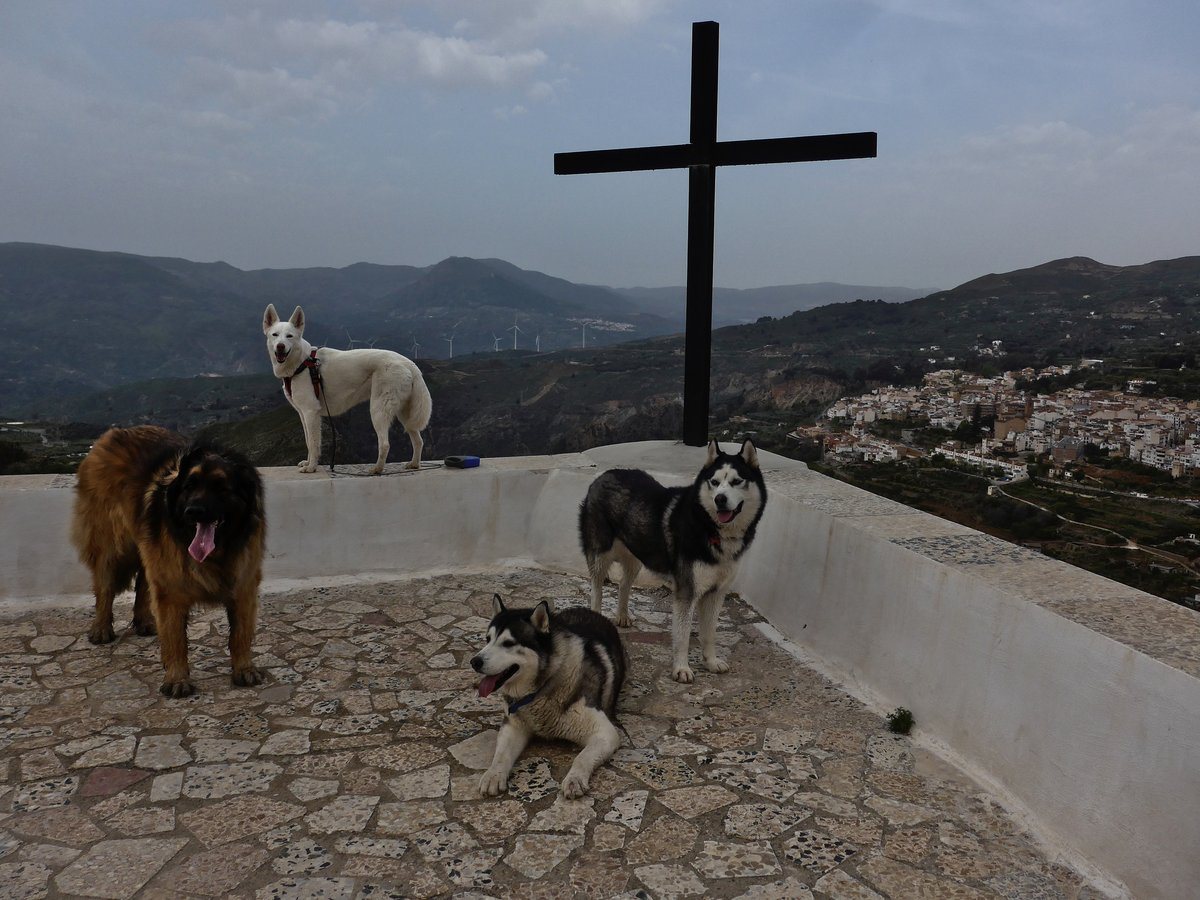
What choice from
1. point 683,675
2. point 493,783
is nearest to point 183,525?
point 493,783

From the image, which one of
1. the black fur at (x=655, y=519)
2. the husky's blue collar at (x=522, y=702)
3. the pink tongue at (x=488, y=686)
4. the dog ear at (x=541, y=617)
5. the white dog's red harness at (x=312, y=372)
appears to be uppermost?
the white dog's red harness at (x=312, y=372)

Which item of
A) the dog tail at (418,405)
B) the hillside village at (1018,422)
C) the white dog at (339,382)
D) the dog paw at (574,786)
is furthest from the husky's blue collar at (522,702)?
the hillside village at (1018,422)

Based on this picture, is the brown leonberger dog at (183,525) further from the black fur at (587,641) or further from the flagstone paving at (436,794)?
the black fur at (587,641)

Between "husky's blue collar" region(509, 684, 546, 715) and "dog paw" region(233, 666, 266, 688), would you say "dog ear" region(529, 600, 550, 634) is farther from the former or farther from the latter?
"dog paw" region(233, 666, 266, 688)

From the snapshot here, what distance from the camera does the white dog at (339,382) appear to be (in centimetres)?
634

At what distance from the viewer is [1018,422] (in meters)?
7.52

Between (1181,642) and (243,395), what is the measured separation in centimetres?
1631

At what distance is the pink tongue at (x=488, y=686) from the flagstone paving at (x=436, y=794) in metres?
0.44

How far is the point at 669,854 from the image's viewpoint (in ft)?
10.2

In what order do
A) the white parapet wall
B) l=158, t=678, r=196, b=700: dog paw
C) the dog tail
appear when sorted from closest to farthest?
1. the white parapet wall
2. l=158, t=678, r=196, b=700: dog paw
3. the dog tail

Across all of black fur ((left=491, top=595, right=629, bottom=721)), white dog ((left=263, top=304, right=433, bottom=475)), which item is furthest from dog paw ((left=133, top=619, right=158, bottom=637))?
black fur ((left=491, top=595, right=629, bottom=721))

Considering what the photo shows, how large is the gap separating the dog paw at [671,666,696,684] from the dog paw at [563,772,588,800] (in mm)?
1392

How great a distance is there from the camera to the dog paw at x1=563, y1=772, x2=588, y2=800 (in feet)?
11.5

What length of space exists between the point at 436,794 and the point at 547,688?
709 mm
